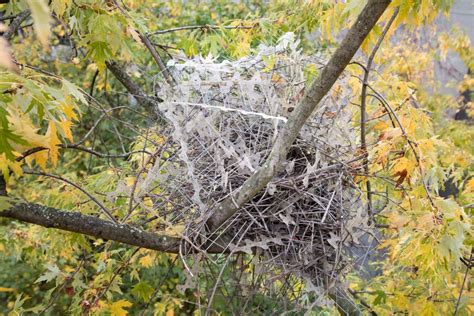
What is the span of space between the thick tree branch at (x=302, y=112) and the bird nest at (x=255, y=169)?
5 centimetres

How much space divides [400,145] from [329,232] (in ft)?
2.00

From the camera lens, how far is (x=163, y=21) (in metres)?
5.47

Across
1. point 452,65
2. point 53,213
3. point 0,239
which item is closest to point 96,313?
point 0,239

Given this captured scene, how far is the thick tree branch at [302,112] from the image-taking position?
140 cm

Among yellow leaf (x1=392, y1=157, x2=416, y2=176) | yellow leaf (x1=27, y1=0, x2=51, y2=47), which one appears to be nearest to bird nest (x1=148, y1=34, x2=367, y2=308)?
yellow leaf (x1=392, y1=157, x2=416, y2=176)

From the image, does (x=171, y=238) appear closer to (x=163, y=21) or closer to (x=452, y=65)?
(x=163, y=21)

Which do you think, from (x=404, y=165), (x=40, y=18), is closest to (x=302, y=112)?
(x=404, y=165)

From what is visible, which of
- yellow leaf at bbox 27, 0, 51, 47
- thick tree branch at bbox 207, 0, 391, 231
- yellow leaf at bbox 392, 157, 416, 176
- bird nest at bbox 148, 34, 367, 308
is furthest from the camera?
yellow leaf at bbox 392, 157, 416, 176

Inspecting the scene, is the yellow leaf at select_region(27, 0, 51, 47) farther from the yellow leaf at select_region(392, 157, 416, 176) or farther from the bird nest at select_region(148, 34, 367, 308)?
the yellow leaf at select_region(392, 157, 416, 176)

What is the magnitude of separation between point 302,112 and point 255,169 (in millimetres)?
262

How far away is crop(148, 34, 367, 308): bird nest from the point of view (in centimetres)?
172

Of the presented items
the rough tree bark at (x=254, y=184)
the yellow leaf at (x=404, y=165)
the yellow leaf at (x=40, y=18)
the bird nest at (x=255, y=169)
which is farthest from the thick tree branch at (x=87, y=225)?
the yellow leaf at (x=40, y=18)

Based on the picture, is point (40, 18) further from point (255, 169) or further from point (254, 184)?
point (255, 169)

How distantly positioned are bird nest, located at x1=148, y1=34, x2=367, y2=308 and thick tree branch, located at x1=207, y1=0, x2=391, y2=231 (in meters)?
0.05
